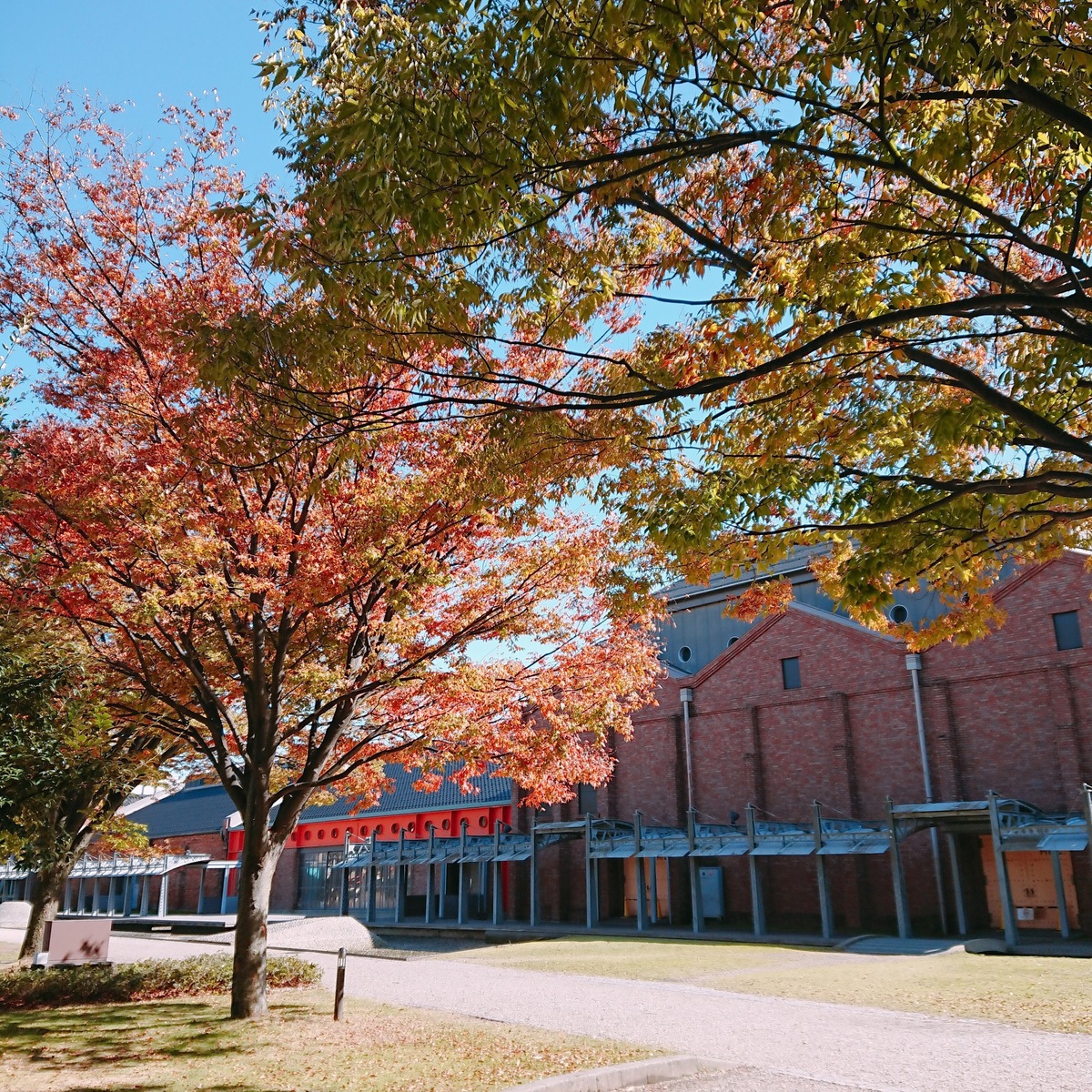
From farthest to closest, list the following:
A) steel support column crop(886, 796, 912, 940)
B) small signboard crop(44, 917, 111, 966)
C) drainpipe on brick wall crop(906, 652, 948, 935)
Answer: drainpipe on brick wall crop(906, 652, 948, 935)
steel support column crop(886, 796, 912, 940)
small signboard crop(44, 917, 111, 966)

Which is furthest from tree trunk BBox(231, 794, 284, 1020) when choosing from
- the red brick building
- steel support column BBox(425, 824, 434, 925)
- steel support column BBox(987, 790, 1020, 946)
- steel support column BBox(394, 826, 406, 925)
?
steel support column BBox(394, 826, 406, 925)

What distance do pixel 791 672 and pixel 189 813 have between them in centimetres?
3822

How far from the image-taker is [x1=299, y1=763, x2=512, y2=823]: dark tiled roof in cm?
3856

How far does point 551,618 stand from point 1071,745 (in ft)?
62.7

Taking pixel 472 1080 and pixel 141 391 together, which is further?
pixel 141 391

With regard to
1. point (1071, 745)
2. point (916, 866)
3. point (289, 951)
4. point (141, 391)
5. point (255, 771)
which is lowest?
point (289, 951)

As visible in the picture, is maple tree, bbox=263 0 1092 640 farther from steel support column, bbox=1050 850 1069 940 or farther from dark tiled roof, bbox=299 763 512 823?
dark tiled roof, bbox=299 763 512 823

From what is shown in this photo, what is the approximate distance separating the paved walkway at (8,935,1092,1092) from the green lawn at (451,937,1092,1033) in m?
0.83

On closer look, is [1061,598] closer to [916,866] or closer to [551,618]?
[916,866]

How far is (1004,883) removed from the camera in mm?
22531

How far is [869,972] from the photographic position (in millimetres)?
16844

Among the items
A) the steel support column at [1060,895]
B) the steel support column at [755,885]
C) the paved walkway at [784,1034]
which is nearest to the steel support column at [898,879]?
the steel support column at [1060,895]

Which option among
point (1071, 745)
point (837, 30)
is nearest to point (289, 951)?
point (1071, 745)

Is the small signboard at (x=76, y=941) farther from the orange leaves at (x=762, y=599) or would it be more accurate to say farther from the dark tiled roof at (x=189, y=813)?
the dark tiled roof at (x=189, y=813)
